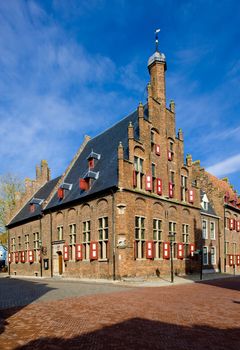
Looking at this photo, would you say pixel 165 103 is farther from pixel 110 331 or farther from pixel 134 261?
pixel 110 331

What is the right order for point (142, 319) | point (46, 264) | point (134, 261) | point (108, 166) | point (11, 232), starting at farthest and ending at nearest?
point (11, 232) < point (46, 264) < point (108, 166) < point (134, 261) < point (142, 319)

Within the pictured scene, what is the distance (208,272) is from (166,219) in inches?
423

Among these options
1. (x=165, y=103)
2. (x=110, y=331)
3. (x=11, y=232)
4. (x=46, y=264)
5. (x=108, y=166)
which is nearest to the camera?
(x=110, y=331)

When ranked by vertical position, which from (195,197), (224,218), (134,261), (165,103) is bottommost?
(134,261)

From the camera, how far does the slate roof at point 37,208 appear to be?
3606 centimetres

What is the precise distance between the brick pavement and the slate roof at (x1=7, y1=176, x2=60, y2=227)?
77.4 feet

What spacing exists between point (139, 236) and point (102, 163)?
24.6ft

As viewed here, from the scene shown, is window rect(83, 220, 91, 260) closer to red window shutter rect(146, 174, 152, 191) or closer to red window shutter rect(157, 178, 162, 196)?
red window shutter rect(146, 174, 152, 191)

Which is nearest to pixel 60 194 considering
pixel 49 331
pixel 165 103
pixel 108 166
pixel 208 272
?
pixel 108 166

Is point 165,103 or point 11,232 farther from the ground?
point 165,103

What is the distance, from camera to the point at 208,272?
34812mm

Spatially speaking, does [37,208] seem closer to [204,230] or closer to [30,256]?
[30,256]

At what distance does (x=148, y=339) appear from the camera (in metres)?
7.66

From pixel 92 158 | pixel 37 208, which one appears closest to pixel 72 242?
pixel 92 158
